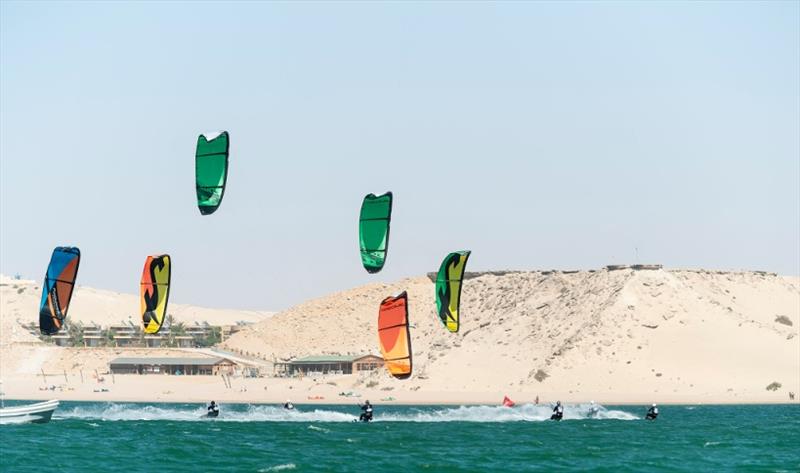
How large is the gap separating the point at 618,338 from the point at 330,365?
2583 centimetres

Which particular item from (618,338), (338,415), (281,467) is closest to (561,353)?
(618,338)

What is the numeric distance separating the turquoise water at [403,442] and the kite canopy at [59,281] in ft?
16.1

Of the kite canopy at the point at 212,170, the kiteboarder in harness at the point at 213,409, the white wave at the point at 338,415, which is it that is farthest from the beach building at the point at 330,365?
the kite canopy at the point at 212,170

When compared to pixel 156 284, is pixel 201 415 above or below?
below

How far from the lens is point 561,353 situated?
93.8 meters

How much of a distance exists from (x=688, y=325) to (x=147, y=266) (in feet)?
201

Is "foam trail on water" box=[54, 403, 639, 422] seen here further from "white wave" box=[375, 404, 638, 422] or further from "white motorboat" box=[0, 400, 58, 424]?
"white motorboat" box=[0, 400, 58, 424]

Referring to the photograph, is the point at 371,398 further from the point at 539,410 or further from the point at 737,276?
the point at 737,276

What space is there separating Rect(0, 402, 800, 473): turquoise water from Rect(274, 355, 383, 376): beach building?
105 ft

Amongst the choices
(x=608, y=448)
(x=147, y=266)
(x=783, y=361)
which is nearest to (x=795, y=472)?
(x=608, y=448)

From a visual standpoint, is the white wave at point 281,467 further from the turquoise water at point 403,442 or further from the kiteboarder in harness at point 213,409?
the kiteboarder in harness at point 213,409

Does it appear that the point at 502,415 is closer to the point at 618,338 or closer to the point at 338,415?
the point at 338,415

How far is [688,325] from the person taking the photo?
96.2m

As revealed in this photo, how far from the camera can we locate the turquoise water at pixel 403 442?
43281 millimetres
